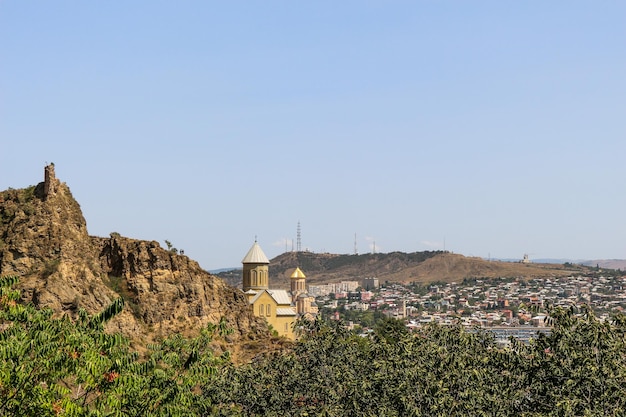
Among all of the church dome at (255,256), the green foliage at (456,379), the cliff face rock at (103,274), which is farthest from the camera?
the church dome at (255,256)

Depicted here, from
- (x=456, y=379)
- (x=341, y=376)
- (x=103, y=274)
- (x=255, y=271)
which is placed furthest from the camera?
(x=255, y=271)

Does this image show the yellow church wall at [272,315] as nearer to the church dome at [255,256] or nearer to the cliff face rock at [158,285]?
the church dome at [255,256]

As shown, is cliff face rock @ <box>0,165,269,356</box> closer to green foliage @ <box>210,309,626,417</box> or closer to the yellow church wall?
the yellow church wall

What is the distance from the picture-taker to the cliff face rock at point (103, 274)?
49.1 meters

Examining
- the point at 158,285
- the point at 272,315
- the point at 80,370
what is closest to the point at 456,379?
the point at 80,370

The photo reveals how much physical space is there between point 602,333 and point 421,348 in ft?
28.4

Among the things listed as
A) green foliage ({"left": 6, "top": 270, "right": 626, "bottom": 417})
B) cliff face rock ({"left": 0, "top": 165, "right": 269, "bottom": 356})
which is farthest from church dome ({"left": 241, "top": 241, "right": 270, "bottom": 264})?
green foliage ({"left": 6, "top": 270, "right": 626, "bottom": 417})

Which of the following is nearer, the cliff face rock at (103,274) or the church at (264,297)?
the cliff face rock at (103,274)

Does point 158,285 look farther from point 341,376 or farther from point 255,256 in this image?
point 341,376

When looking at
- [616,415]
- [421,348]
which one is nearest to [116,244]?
[421,348]

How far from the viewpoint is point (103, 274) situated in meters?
56.6

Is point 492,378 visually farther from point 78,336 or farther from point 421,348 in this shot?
point 78,336

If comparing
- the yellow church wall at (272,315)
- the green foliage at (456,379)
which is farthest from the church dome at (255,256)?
the green foliage at (456,379)

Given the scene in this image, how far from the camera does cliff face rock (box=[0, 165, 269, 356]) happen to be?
49.1 m
